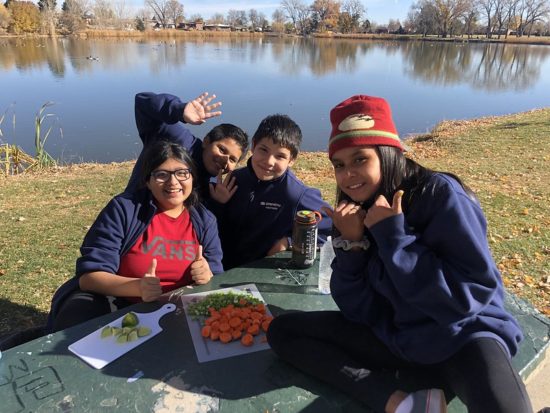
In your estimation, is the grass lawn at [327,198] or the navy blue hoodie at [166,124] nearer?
the navy blue hoodie at [166,124]

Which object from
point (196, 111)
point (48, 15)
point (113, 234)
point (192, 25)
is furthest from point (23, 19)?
point (113, 234)

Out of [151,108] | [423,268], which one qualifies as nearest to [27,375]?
[423,268]

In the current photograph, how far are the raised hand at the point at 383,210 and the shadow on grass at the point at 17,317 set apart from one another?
322 cm

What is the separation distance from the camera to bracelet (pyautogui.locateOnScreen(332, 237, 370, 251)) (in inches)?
82.4

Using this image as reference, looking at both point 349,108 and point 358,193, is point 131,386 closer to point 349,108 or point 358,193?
point 358,193

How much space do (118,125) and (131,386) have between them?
1501 centimetres

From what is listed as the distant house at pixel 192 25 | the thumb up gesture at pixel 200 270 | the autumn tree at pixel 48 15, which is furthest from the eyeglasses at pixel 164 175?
the distant house at pixel 192 25

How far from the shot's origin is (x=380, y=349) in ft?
6.87

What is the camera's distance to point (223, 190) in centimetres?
329

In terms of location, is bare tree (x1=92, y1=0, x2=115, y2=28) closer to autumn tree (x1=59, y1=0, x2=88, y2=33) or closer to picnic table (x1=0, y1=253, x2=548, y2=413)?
autumn tree (x1=59, y1=0, x2=88, y2=33)

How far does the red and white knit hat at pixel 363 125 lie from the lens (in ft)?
6.41

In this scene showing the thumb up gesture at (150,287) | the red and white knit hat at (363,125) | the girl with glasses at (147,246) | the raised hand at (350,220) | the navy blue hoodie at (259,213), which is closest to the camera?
the red and white knit hat at (363,125)

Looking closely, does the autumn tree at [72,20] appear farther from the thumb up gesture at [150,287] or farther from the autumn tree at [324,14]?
the thumb up gesture at [150,287]

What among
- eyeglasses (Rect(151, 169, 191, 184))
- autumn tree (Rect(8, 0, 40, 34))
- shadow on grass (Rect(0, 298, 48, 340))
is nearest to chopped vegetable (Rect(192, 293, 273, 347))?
eyeglasses (Rect(151, 169, 191, 184))
